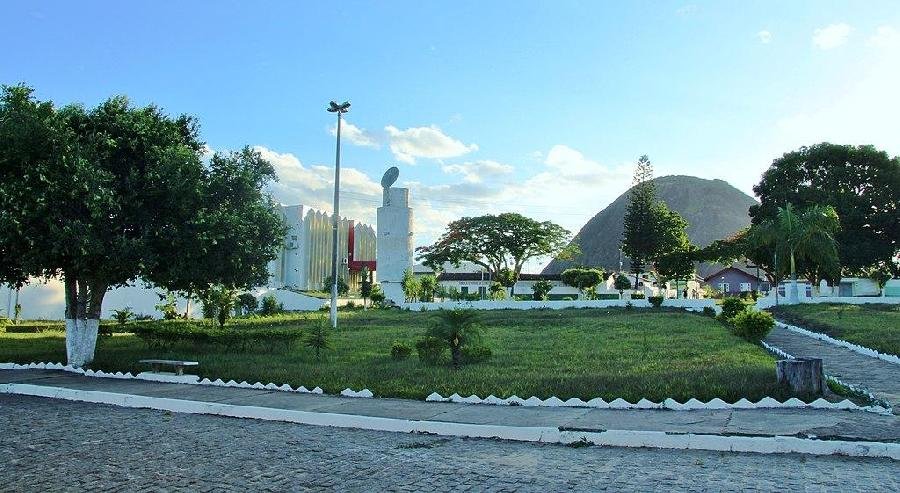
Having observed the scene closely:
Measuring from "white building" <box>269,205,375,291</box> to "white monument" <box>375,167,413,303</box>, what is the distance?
17142 mm

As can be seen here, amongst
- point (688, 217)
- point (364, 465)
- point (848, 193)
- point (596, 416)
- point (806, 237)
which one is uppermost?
point (688, 217)

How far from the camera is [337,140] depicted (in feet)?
87.6

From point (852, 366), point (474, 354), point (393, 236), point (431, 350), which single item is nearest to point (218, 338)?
point (431, 350)

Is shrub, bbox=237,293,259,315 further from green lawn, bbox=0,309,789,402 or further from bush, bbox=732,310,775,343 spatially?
bush, bbox=732,310,775,343

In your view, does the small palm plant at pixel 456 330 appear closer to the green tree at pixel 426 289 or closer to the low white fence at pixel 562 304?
the low white fence at pixel 562 304

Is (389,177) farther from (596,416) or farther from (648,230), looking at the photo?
(596,416)

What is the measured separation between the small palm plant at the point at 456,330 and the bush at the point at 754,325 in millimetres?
8330

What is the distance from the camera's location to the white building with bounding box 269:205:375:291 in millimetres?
69125

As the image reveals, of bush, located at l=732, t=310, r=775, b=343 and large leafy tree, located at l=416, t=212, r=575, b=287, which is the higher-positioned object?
large leafy tree, located at l=416, t=212, r=575, b=287

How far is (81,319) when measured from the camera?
47.7 ft

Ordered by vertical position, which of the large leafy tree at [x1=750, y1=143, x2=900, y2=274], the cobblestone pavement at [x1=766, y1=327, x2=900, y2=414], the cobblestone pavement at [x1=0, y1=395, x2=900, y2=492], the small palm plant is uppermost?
the large leafy tree at [x1=750, y1=143, x2=900, y2=274]

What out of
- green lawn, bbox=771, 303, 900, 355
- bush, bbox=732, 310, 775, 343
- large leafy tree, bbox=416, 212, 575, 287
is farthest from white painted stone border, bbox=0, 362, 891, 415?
large leafy tree, bbox=416, 212, 575, 287

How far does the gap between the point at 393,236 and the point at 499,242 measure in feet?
42.0

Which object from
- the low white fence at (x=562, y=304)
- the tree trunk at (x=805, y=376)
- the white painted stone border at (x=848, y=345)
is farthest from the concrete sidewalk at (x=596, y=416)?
the low white fence at (x=562, y=304)
